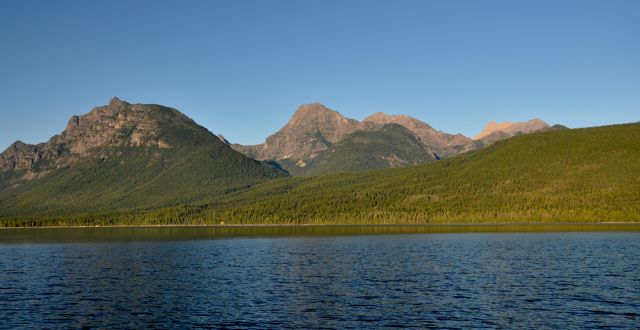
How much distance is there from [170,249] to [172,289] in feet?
279

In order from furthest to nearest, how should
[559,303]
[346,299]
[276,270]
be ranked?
1. [276,270]
2. [346,299]
3. [559,303]

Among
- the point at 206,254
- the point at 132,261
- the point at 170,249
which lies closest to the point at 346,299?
the point at 132,261

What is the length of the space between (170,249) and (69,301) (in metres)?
92.2

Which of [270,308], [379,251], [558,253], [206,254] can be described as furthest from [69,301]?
[558,253]

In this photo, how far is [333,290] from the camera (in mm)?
86750

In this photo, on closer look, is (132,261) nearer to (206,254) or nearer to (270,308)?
(206,254)

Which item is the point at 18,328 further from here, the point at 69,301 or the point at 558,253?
the point at 558,253

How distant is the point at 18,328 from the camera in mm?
64312

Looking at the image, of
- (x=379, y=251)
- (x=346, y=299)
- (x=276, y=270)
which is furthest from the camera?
(x=379, y=251)

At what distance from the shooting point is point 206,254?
153625 mm

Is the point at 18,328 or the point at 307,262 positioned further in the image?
the point at 307,262

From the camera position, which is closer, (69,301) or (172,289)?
(69,301)

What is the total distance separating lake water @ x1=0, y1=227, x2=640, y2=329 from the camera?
66.9 metres

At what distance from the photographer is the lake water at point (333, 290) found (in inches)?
2635
